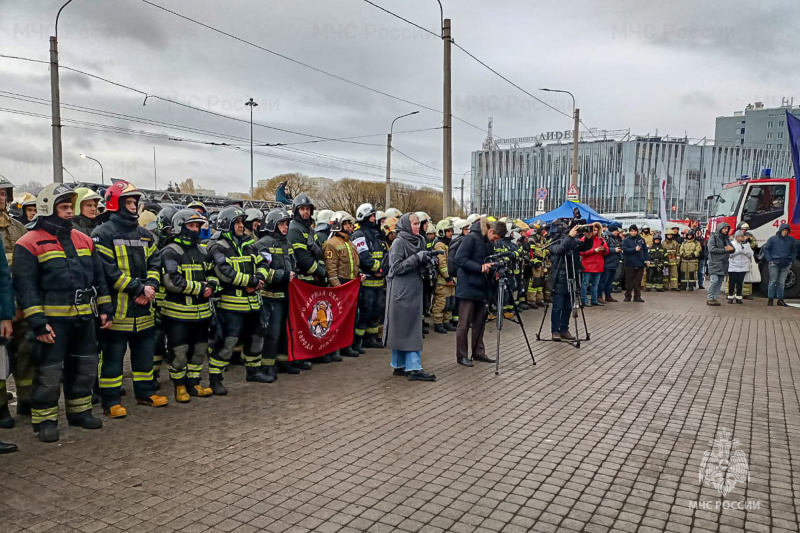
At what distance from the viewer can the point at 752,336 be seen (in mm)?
11055

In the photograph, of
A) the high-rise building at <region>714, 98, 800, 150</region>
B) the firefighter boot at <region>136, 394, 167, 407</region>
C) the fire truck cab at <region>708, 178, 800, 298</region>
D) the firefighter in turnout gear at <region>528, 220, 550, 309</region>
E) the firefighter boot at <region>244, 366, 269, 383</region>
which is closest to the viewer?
the firefighter boot at <region>136, 394, 167, 407</region>

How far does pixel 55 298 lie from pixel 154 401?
1.62 meters

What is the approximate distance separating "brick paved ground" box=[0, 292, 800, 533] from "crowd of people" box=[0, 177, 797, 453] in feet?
1.28

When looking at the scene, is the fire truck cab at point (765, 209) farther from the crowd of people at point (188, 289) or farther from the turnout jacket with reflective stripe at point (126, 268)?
the turnout jacket with reflective stripe at point (126, 268)

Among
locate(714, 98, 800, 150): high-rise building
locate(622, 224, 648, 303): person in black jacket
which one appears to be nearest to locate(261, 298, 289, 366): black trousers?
locate(622, 224, 648, 303): person in black jacket

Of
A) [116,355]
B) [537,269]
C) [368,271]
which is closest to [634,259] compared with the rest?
[537,269]

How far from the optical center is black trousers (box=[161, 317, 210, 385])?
6258 mm

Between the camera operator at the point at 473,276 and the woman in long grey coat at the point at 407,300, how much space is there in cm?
85

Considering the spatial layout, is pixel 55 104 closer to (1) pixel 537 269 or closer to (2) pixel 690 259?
(1) pixel 537 269

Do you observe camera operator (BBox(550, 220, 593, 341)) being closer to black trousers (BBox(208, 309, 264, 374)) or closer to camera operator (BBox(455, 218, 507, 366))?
camera operator (BBox(455, 218, 507, 366))

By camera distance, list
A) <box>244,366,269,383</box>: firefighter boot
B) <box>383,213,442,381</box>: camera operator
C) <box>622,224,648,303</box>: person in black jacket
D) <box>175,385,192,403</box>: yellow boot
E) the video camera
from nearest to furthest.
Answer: <box>175,385,192,403</box>: yellow boot < <box>244,366,269,383</box>: firefighter boot < <box>383,213,442,381</box>: camera operator < the video camera < <box>622,224,648,303</box>: person in black jacket

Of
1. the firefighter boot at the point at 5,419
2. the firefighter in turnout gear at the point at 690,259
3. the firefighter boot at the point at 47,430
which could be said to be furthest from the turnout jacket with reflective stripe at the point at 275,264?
the firefighter in turnout gear at the point at 690,259

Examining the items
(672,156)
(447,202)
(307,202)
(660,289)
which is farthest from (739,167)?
(307,202)

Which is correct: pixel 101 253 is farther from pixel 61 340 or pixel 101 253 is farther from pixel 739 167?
pixel 739 167
